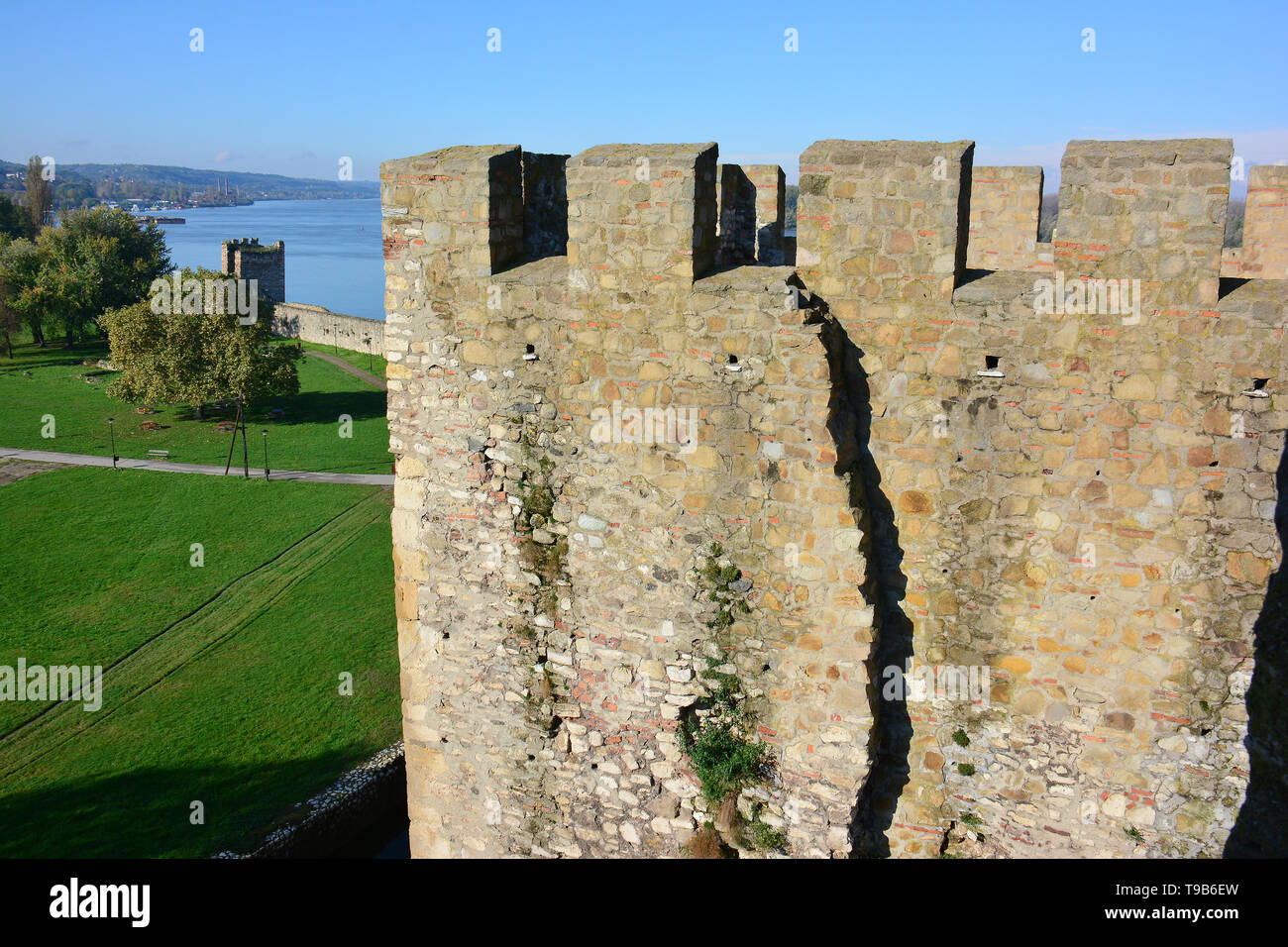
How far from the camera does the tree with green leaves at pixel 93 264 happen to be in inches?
2473

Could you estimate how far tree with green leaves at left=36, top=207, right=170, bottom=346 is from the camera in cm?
6281

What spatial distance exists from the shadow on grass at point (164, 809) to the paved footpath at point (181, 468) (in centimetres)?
1828


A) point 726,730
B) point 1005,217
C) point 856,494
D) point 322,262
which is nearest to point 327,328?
point 1005,217

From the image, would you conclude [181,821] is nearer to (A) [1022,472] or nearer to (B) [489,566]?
(B) [489,566]

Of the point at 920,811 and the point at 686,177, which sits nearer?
the point at 686,177

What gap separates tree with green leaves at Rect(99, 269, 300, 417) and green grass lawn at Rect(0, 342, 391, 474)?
187 cm

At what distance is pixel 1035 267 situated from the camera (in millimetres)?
9930

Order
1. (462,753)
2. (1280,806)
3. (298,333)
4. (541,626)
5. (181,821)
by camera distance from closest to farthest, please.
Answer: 1. (1280,806)
2. (541,626)
3. (462,753)
4. (181,821)
5. (298,333)

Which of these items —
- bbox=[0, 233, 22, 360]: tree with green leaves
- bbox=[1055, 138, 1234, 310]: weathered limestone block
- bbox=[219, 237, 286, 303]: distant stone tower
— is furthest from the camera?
bbox=[219, 237, 286, 303]: distant stone tower

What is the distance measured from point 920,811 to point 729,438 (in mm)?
3066

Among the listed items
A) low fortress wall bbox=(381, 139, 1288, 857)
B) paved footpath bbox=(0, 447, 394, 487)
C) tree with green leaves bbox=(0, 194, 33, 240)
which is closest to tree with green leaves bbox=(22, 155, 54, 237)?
tree with green leaves bbox=(0, 194, 33, 240)

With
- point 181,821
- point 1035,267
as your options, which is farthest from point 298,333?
point 1035,267

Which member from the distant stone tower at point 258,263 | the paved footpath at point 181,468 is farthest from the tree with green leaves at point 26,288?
the paved footpath at point 181,468

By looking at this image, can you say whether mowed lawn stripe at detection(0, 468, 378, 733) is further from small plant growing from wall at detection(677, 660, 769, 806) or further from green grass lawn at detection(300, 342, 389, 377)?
green grass lawn at detection(300, 342, 389, 377)
